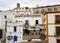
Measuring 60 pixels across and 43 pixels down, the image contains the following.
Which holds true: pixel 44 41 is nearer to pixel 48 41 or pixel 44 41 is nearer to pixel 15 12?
pixel 48 41

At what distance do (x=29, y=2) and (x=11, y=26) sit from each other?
72 centimetres

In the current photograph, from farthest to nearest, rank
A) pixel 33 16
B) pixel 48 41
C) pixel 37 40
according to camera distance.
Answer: pixel 33 16, pixel 37 40, pixel 48 41

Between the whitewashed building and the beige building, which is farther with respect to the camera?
the whitewashed building

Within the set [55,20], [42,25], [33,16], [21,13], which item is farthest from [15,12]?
[55,20]

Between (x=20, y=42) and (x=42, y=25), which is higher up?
(x=42, y=25)

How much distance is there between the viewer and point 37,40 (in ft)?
14.6

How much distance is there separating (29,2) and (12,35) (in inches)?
33.4

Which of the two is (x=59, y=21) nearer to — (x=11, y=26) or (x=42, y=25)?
(x=42, y=25)

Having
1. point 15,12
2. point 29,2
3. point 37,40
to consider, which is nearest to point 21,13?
point 15,12

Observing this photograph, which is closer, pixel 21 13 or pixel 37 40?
pixel 37 40

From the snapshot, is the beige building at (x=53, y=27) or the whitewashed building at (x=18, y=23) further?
the whitewashed building at (x=18, y=23)

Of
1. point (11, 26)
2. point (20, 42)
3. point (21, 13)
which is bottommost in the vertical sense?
point (20, 42)

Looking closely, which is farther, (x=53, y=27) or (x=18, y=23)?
(x=18, y=23)

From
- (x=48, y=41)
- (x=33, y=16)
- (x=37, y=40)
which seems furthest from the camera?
(x=33, y=16)
